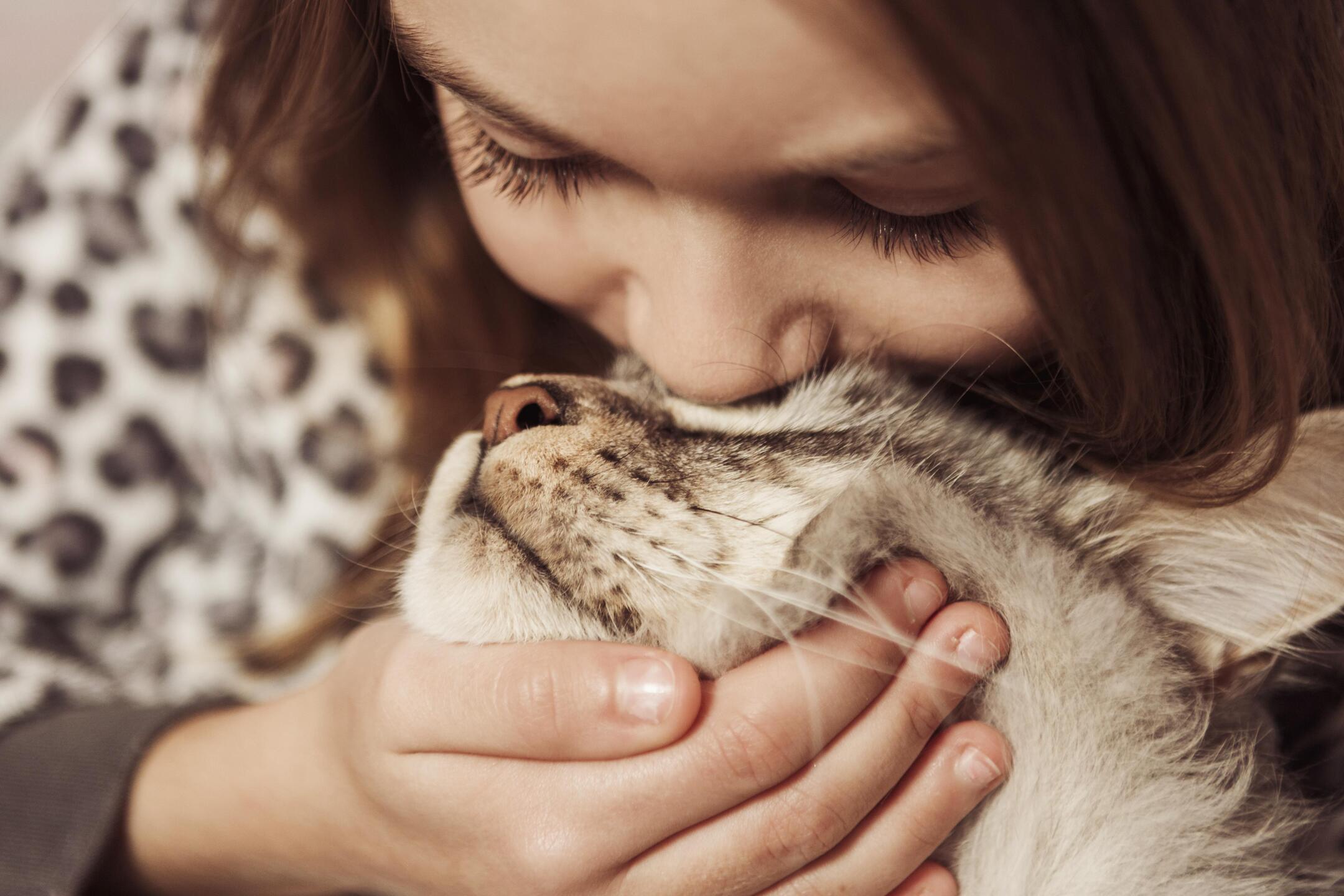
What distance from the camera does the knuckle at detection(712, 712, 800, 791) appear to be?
80 cm

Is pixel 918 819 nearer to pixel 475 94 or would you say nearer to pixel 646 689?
pixel 646 689

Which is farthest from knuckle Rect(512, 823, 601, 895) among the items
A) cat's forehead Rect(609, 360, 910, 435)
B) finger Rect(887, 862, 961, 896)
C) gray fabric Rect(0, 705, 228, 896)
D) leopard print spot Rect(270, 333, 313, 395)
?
leopard print spot Rect(270, 333, 313, 395)

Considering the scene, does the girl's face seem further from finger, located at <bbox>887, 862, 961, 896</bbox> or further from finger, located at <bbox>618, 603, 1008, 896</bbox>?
finger, located at <bbox>887, 862, 961, 896</bbox>

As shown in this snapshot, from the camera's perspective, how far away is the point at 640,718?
80cm

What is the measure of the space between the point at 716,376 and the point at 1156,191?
40cm

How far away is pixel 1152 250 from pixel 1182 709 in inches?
16.8

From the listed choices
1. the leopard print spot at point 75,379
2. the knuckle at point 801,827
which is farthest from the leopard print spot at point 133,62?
the knuckle at point 801,827

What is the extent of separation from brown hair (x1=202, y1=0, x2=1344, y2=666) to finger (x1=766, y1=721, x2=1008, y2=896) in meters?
0.31

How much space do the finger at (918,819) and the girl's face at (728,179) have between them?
38 cm

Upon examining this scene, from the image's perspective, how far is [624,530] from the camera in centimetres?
82

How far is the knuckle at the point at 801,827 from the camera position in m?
0.83

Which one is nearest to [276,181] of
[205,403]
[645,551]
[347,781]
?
[205,403]

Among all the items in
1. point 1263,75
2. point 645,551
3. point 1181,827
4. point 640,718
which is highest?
point 1263,75

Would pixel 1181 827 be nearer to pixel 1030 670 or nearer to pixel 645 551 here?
pixel 1030 670
